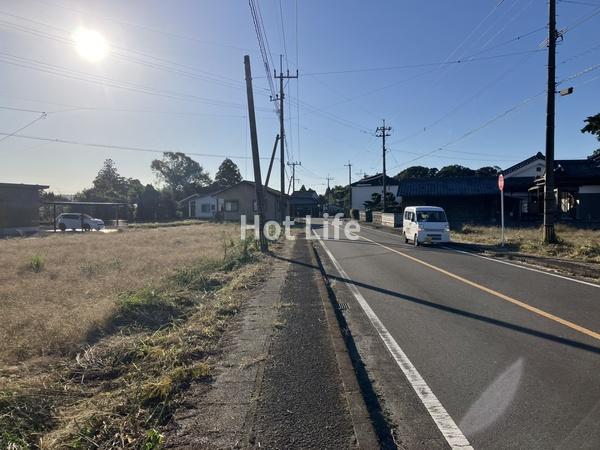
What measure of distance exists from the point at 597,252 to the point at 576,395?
1201 centimetres

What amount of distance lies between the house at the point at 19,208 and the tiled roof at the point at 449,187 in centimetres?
3060

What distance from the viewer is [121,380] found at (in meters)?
4.44

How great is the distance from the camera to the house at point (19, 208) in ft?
95.9

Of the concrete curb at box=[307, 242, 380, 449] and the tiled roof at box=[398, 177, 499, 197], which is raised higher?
the tiled roof at box=[398, 177, 499, 197]

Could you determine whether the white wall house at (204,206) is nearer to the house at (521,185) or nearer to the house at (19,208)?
the house at (19,208)

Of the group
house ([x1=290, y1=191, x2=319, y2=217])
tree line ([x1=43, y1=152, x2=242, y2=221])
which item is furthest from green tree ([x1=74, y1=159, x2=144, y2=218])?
house ([x1=290, y1=191, x2=319, y2=217])

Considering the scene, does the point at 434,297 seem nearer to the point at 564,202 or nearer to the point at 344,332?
the point at 344,332

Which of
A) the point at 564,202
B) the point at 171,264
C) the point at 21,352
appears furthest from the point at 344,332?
the point at 564,202

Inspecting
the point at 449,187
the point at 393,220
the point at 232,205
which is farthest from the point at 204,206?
the point at 449,187

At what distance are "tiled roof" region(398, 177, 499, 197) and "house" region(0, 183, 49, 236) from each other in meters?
30.6

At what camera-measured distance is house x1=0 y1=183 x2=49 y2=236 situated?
1151 inches

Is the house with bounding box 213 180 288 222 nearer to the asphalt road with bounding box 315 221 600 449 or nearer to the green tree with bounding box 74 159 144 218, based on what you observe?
the green tree with bounding box 74 159 144 218

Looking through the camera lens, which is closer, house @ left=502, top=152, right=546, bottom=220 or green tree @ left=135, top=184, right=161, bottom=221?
house @ left=502, top=152, right=546, bottom=220

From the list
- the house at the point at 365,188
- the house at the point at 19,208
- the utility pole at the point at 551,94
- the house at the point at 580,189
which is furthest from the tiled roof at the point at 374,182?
the utility pole at the point at 551,94
